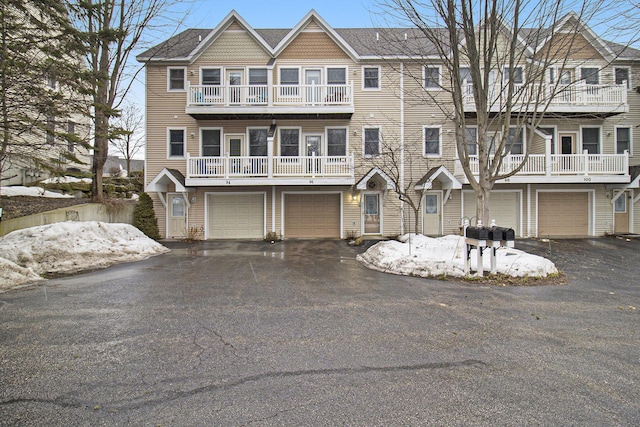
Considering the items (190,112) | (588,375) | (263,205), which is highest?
(190,112)

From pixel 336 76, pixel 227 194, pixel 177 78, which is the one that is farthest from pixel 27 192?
pixel 336 76

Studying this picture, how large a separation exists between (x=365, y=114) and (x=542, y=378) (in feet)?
47.3

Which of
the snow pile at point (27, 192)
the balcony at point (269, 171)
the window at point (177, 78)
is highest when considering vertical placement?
the window at point (177, 78)

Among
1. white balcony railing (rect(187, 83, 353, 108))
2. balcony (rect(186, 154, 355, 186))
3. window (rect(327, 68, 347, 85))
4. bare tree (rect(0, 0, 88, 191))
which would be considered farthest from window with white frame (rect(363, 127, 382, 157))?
bare tree (rect(0, 0, 88, 191))

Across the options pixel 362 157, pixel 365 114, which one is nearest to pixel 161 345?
pixel 362 157

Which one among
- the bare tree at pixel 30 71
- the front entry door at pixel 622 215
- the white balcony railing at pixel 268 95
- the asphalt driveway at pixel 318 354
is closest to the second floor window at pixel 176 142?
the white balcony railing at pixel 268 95

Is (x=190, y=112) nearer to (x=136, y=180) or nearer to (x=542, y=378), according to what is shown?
(x=136, y=180)

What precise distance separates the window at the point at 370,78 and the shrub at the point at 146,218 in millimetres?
11856

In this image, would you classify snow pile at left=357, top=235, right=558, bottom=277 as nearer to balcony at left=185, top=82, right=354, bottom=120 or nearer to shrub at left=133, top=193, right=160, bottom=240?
balcony at left=185, top=82, right=354, bottom=120

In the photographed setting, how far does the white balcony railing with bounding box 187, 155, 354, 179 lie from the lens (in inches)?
581

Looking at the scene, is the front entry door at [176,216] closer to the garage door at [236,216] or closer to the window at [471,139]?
the garage door at [236,216]

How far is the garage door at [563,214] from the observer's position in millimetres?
16406

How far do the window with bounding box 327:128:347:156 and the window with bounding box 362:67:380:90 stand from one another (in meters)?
2.50

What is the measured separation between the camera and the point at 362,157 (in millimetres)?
15922
